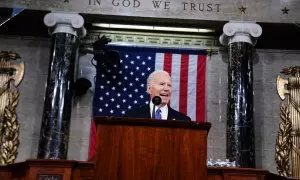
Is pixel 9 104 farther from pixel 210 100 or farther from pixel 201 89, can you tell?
pixel 210 100

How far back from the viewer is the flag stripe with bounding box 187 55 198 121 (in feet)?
36.6

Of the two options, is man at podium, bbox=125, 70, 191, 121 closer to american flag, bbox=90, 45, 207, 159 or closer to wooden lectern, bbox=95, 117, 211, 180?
wooden lectern, bbox=95, 117, 211, 180

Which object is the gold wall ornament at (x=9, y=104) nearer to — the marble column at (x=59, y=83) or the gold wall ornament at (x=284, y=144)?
the marble column at (x=59, y=83)

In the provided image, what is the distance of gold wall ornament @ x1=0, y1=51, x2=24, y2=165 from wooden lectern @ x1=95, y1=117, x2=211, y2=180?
21.6 feet

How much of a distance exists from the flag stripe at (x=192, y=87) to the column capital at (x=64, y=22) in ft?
8.63

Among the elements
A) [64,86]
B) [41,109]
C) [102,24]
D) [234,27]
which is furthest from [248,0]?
[41,109]

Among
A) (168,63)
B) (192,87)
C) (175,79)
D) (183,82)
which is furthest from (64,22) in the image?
(192,87)

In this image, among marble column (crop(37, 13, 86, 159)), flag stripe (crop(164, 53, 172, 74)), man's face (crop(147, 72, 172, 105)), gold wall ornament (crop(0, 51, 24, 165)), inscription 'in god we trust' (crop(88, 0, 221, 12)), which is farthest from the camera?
flag stripe (crop(164, 53, 172, 74))

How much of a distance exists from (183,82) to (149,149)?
22.0ft

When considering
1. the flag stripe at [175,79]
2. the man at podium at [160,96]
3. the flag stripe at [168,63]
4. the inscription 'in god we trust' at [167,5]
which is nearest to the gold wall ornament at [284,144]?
→ the flag stripe at [175,79]

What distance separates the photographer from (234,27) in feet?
36.0

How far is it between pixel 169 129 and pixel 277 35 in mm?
7708

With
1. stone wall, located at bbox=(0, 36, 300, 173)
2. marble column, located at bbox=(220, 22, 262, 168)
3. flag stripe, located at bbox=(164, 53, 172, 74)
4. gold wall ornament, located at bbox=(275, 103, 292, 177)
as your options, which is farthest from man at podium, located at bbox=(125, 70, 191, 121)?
gold wall ornament, located at bbox=(275, 103, 292, 177)

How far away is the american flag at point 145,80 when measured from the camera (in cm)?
1118
